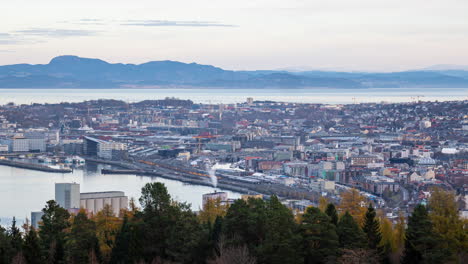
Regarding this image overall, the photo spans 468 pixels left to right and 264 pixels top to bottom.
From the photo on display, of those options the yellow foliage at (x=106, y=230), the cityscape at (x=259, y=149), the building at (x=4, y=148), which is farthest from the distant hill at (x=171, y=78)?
the yellow foliage at (x=106, y=230)

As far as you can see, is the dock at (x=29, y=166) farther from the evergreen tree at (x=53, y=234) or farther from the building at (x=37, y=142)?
the evergreen tree at (x=53, y=234)

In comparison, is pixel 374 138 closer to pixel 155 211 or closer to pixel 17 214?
pixel 17 214

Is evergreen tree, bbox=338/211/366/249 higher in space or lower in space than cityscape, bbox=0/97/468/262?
higher

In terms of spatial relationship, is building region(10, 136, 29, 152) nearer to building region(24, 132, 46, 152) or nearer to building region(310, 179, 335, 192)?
building region(24, 132, 46, 152)

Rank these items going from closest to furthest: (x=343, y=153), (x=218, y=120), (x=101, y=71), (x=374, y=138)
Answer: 1. (x=343, y=153)
2. (x=374, y=138)
3. (x=218, y=120)
4. (x=101, y=71)

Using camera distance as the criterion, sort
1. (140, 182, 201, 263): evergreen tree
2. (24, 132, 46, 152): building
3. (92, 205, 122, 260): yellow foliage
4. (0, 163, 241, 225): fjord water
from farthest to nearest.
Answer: (24, 132, 46, 152): building
(0, 163, 241, 225): fjord water
(92, 205, 122, 260): yellow foliage
(140, 182, 201, 263): evergreen tree

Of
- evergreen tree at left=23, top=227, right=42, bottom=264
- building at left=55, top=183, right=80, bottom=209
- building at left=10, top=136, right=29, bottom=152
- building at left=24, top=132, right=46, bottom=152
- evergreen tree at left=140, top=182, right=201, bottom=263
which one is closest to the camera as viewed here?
evergreen tree at left=23, top=227, right=42, bottom=264

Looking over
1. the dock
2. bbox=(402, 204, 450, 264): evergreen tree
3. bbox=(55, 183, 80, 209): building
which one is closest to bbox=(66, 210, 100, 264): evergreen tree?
bbox=(402, 204, 450, 264): evergreen tree

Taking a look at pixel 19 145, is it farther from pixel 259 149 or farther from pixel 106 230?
pixel 106 230

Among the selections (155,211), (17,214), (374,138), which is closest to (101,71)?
(374,138)
